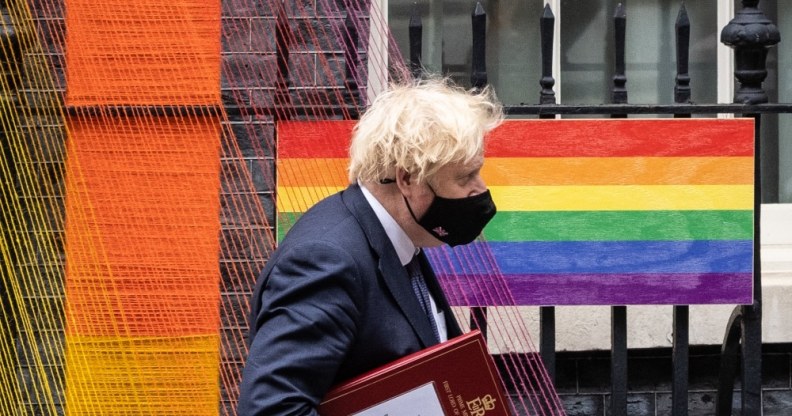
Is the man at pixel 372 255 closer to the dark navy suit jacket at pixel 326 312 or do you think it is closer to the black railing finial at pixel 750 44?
the dark navy suit jacket at pixel 326 312

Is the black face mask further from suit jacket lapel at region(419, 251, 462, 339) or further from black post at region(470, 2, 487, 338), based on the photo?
black post at region(470, 2, 487, 338)

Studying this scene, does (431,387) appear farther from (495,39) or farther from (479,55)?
(495,39)

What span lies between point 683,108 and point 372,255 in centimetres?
227

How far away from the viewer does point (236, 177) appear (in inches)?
185

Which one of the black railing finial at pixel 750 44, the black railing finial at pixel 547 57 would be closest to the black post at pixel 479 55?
the black railing finial at pixel 547 57

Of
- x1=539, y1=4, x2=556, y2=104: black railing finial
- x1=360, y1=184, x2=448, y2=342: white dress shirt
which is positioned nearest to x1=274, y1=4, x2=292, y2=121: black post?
x1=539, y1=4, x2=556, y2=104: black railing finial

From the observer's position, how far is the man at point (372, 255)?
2145 millimetres

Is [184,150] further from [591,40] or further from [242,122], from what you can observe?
[591,40]

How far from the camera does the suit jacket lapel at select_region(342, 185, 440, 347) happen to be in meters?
2.34

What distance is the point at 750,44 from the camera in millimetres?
4312

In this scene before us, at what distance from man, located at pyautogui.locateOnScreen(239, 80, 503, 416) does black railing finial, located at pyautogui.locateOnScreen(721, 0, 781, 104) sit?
6.99 ft

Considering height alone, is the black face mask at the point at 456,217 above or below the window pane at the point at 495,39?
below

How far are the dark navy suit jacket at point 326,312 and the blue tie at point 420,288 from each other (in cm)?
10

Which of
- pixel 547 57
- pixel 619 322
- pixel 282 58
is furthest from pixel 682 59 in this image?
pixel 282 58
